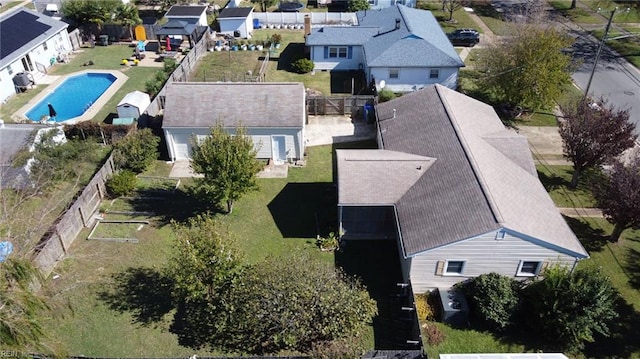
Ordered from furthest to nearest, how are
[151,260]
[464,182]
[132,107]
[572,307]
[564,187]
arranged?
[132,107] < [564,187] < [151,260] < [464,182] < [572,307]

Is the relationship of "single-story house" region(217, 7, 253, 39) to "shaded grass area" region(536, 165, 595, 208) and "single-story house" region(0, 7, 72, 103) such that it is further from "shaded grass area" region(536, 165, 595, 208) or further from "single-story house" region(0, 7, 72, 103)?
"shaded grass area" region(536, 165, 595, 208)

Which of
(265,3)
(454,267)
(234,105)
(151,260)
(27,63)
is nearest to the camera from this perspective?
(454,267)

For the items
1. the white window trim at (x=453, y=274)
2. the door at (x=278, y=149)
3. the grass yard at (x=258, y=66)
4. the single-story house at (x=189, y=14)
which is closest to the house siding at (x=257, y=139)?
the door at (x=278, y=149)

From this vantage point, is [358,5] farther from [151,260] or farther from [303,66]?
[151,260]

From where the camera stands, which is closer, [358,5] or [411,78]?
[411,78]

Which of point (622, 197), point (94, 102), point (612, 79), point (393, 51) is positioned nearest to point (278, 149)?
point (393, 51)

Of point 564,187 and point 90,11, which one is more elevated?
point 90,11

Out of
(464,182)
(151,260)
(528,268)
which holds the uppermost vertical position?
(464,182)

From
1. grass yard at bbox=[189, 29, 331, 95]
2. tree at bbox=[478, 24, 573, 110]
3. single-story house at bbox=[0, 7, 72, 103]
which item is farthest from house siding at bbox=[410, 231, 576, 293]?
single-story house at bbox=[0, 7, 72, 103]
